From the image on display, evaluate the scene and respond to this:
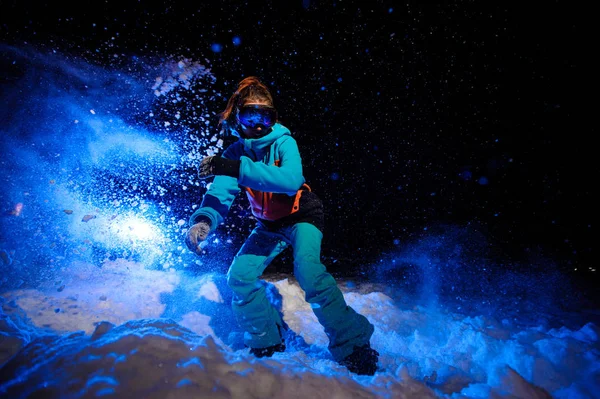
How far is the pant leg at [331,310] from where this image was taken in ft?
6.09

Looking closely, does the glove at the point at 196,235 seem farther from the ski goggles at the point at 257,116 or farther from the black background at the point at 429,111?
the black background at the point at 429,111

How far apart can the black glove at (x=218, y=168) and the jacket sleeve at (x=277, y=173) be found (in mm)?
61

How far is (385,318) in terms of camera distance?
3168mm

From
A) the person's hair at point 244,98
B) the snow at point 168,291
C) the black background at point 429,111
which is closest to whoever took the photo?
the snow at point 168,291

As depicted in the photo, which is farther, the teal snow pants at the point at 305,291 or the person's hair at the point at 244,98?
the person's hair at the point at 244,98

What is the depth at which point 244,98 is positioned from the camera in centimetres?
228

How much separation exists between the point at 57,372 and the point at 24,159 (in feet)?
19.8

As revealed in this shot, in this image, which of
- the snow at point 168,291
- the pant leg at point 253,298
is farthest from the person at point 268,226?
the snow at point 168,291

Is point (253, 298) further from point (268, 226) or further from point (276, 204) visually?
point (276, 204)

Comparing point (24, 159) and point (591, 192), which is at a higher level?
point (591, 192)

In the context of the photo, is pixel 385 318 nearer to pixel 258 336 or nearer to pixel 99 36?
pixel 258 336

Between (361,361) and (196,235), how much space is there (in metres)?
1.80

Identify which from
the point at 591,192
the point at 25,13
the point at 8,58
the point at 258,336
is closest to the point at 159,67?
the point at 25,13

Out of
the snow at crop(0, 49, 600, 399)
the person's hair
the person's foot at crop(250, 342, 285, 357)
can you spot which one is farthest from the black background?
the person's foot at crop(250, 342, 285, 357)
